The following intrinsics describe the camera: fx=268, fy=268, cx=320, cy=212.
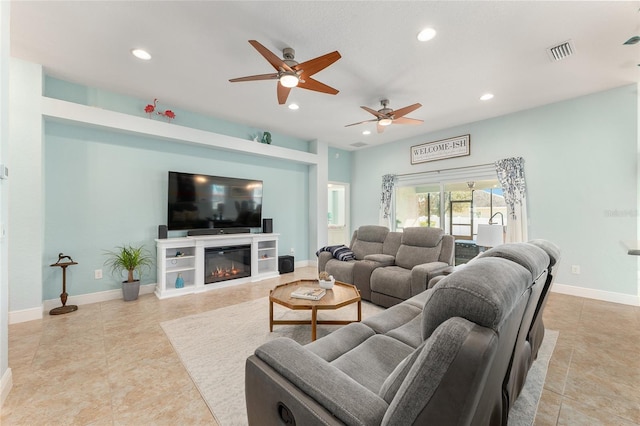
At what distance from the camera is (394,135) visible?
18.5 feet

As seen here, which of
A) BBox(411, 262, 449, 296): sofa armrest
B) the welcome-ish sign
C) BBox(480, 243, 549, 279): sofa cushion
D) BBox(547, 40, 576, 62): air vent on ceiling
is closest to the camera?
BBox(480, 243, 549, 279): sofa cushion

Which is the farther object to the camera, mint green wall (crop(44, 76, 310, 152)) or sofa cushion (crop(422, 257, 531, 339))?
mint green wall (crop(44, 76, 310, 152))

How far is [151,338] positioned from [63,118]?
2835 millimetres

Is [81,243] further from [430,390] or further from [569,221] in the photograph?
[569,221]

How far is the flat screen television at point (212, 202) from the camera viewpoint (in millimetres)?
4145

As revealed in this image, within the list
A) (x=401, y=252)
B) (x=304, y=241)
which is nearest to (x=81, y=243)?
(x=304, y=241)

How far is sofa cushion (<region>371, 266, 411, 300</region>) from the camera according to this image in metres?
3.05

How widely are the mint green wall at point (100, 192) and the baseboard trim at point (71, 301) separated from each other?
0.08 metres

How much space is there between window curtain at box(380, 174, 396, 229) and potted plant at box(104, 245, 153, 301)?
4.64 meters

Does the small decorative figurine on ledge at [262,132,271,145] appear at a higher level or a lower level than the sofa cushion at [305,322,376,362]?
higher

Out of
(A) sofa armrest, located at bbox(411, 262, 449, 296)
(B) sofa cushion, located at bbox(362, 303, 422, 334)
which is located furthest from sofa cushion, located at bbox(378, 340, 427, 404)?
(A) sofa armrest, located at bbox(411, 262, 449, 296)

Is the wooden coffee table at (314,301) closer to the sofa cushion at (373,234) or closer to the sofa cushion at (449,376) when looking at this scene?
the sofa cushion at (373,234)

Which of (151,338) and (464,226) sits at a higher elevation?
(464,226)

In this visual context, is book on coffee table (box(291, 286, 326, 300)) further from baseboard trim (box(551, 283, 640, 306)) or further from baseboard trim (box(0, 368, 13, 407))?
baseboard trim (box(551, 283, 640, 306))
